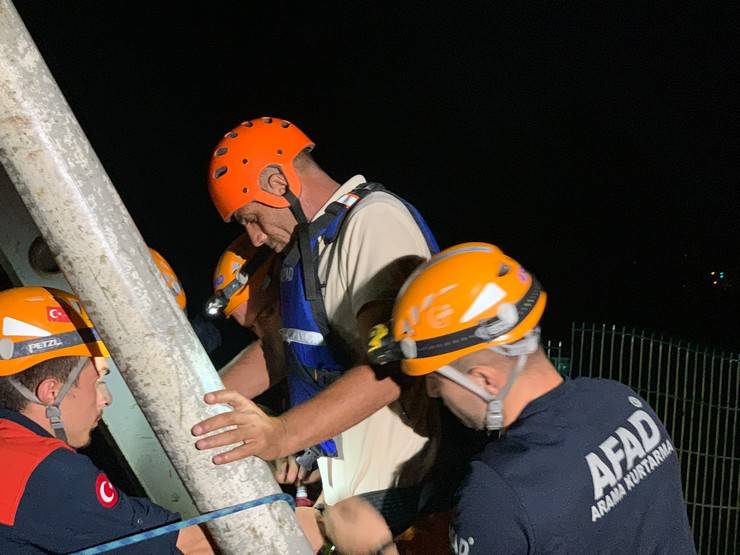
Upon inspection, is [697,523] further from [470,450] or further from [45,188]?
[45,188]

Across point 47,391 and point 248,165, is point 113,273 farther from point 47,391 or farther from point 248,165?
point 248,165

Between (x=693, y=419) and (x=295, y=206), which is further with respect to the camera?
(x=693, y=419)

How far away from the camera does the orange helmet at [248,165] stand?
3525 millimetres

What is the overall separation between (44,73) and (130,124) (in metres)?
11.1

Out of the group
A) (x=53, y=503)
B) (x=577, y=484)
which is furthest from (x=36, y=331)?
(x=577, y=484)

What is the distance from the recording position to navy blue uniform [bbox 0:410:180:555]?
262 centimetres

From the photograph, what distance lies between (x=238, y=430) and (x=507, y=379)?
0.92m

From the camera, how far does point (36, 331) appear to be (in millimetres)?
3023

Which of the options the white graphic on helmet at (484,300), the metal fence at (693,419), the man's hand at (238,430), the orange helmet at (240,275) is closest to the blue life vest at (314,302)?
the white graphic on helmet at (484,300)

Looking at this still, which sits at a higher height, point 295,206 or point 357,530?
point 295,206

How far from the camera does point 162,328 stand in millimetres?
1918

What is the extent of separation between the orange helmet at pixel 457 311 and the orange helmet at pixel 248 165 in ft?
3.77

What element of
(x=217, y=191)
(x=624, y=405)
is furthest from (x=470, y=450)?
(x=217, y=191)

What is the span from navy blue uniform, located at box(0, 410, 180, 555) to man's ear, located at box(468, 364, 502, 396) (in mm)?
1305
